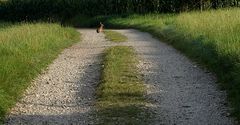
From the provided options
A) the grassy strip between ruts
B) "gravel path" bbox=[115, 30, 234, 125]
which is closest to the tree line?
"gravel path" bbox=[115, 30, 234, 125]

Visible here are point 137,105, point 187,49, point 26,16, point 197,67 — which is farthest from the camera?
point 26,16

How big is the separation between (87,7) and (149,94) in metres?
38.1

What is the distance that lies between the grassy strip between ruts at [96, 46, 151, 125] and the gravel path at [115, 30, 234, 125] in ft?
0.84

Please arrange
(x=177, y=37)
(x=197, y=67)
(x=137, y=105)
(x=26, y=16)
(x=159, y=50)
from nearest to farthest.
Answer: (x=137, y=105) < (x=197, y=67) < (x=159, y=50) < (x=177, y=37) < (x=26, y=16)

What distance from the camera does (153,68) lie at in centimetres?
1421

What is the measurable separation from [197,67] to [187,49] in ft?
10.00

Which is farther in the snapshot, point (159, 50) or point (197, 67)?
point (159, 50)

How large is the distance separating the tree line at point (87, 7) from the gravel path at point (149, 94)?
28039 mm

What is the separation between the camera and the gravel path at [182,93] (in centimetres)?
903

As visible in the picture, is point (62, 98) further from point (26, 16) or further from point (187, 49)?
point (26, 16)

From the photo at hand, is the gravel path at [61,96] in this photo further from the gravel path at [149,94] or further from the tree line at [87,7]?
the tree line at [87,7]

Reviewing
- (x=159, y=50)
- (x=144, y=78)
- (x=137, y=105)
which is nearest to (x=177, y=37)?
(x=159, y=50)

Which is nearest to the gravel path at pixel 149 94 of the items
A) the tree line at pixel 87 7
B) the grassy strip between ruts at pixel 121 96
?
the grassy strip between ruts at pixel 121 96

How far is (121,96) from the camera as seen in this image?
10.4 meters
